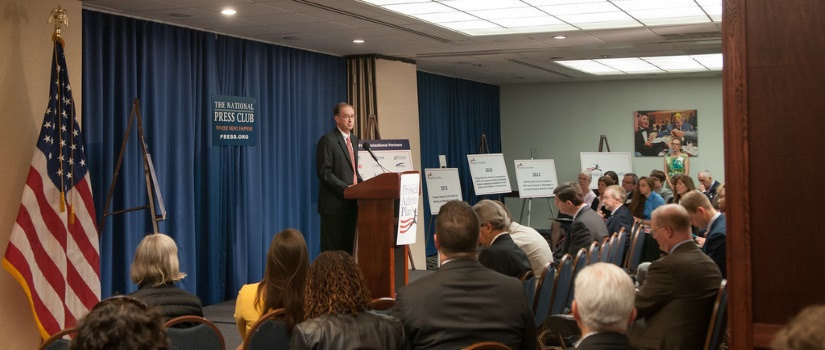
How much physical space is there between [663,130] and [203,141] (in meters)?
9.83

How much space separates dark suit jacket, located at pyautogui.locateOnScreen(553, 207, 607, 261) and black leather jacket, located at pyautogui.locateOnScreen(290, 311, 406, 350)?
3984 millimetres

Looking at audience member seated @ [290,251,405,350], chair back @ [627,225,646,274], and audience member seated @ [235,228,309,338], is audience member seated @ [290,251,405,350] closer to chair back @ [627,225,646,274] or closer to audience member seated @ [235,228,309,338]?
audience member seated @ [235,228,309,338]

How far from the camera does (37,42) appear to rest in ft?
19.9

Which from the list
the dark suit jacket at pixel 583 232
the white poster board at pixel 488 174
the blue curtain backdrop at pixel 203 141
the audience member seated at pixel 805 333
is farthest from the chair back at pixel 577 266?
the white poster board at pixel 488 174

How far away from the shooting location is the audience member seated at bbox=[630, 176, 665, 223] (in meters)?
10.1

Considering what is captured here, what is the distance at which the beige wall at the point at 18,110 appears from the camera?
5.87 metres

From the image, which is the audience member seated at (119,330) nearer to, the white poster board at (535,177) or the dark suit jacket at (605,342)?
the dark suit jacket at (605,342)

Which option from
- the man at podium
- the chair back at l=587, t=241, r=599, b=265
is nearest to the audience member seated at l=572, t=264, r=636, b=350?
the chair back at l=587, t=241, r=599, b=265

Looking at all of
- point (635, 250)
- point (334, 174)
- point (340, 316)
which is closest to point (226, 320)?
point (334, 174)

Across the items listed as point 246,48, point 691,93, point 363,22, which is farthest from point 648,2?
point 691,93

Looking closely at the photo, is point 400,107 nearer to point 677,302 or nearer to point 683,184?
point 683,184

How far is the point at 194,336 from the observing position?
10.9 feet

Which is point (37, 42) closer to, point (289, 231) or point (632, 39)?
point (289, 231)

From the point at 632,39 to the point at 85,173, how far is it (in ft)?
21.6
